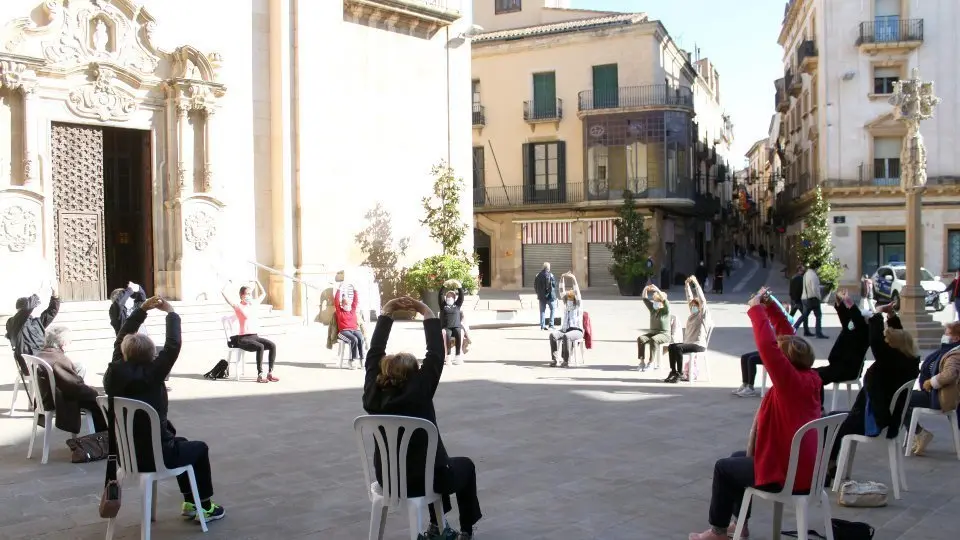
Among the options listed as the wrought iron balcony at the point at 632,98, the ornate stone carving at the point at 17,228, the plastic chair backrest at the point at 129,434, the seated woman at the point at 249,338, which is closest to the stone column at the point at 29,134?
the ornate stone carving at the point at 17,228

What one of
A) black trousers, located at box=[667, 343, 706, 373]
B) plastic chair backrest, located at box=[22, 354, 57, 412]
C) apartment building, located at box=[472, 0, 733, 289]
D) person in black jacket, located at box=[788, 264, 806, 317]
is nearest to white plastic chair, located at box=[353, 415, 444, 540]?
plastic chair backrest, located at box=[22, 354, 57, 412]

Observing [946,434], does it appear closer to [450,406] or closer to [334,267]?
[450,406]

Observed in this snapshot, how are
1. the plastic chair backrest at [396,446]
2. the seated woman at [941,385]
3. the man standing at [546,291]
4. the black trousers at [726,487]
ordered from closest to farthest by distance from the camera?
the plastic chair backrest at [396,446]
the black trousers at [726,487]
the seated woman at [941,385]
the man standing at [546,291]

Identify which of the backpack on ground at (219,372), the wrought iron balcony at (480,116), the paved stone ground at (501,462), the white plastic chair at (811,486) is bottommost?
the paved stone ground at (501,462)

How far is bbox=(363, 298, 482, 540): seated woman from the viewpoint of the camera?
15.5ft

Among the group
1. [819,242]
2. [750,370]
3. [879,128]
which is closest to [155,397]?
[750,370]

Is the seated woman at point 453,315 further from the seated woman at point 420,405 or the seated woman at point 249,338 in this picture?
the seated woman at point 420,405

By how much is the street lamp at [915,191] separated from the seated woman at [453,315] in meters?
7.91

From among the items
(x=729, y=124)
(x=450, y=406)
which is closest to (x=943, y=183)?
(x=450, y=406)

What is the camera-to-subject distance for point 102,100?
656 inches

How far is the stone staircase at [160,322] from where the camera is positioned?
14.8m

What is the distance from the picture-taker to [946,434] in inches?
323

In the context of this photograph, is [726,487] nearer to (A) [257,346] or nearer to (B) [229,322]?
(A) [257,346]

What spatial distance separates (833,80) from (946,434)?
Answer: 2930 centimetres
